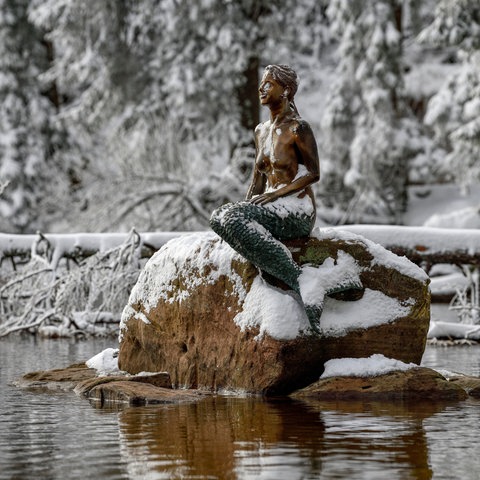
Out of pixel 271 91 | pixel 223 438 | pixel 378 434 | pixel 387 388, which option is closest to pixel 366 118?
pixel 271 91

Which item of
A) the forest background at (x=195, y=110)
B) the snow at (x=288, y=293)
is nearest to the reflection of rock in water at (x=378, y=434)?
the snow at (x=288, y=293)

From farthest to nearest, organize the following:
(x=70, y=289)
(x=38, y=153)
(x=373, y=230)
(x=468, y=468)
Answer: (x=38, y=153), (x=70, y=289), (x=373, y=230), (x=468, y=468)

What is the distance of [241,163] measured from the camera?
26.6 meters

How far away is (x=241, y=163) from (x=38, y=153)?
34.1 feet

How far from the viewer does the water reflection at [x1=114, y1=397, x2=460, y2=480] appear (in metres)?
5.61

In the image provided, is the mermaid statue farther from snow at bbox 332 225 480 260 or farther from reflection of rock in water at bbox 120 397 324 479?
snow at bbox 332 225 480 260

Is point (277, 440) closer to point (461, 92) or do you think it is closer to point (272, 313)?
point (272, 313)

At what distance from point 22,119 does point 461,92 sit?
12.6 m

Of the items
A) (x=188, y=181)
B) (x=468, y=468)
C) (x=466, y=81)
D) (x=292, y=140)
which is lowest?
(x=468, y=468)

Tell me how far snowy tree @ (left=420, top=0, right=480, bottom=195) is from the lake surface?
19323mm

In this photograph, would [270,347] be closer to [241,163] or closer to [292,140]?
[292,140]

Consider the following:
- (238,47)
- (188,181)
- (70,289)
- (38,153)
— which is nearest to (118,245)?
(70,289)

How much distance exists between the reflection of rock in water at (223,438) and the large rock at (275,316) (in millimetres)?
465

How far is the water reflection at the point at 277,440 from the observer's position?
5.61 metres
